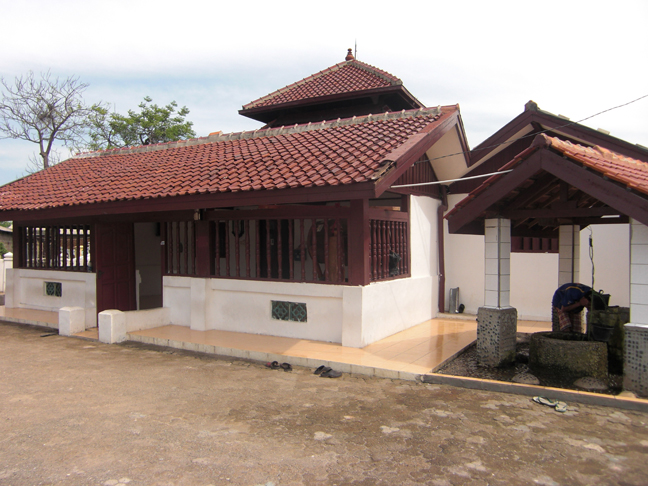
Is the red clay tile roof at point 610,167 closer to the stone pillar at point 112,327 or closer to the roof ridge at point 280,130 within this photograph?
the roof ridge at point 280,130

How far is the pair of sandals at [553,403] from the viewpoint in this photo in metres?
5.15

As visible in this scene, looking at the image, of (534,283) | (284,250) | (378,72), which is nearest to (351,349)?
(284,250)

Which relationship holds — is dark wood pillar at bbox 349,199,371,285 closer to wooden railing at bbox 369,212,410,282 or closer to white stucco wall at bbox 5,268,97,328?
wooden railing at bbox 369,212,410,282

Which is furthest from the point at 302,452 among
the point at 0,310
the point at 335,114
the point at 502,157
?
the point at 335,114

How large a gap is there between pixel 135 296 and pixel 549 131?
10.2m

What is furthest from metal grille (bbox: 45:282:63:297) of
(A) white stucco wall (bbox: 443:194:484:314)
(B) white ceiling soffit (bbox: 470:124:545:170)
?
(B) white ceiling soffit (bbox: 470:124:545:170)

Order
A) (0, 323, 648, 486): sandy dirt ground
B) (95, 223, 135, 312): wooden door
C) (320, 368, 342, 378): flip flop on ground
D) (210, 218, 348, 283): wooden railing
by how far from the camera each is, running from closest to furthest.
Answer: (0, 323, 648, 486): sandy dirt ground → (320, 368, 342, 378): flip flop on ground → (210, 218, 348, 283): wooden railing → (95, 223, 135, 312): wooden door

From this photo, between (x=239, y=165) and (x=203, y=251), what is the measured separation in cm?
187

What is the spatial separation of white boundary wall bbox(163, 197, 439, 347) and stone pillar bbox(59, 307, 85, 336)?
1.81 m

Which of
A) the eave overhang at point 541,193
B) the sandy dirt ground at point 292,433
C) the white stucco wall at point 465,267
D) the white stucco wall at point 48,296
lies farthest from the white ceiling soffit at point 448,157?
the white stucco wall at point 48,296

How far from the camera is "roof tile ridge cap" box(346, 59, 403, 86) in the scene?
14.7m

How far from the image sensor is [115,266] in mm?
10625

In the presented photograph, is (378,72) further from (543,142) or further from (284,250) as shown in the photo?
(543,142)

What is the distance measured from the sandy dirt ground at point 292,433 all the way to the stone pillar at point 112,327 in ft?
7.01
